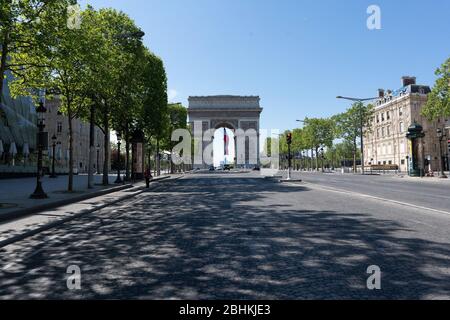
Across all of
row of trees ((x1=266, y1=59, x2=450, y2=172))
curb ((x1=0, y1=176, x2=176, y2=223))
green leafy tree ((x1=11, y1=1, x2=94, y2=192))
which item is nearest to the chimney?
row of trees ((x1=266, y1=59, x2=450, y2=172))

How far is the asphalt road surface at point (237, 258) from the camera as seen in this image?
399cm

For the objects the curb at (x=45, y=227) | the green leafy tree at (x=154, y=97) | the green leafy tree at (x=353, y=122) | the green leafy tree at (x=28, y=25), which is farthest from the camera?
the green leafy tree at (x=353, y=122)

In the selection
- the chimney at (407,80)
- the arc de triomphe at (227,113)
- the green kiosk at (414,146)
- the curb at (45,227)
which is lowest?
the curb at (45,227)

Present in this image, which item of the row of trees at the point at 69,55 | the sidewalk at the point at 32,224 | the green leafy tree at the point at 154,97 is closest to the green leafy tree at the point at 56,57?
the row of trees at the point at 69,55

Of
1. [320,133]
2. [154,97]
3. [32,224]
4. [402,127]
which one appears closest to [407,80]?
[402,127]

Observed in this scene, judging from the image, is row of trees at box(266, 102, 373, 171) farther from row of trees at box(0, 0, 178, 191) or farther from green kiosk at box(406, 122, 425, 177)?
row of trees at box(0, 0, 178, 191)

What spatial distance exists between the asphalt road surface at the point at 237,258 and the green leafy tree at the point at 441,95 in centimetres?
3452

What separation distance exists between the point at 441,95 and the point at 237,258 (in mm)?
41657

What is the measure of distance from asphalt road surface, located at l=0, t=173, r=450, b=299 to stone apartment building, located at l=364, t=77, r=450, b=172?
6215 centimetres

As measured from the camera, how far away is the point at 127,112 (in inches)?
1054

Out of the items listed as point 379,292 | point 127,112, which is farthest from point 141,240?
point 127,112

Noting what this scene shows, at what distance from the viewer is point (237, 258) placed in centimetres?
534

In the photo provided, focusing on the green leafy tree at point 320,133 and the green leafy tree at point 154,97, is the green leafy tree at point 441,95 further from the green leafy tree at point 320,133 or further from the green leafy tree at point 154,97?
the green leafy tree at point 320,133
